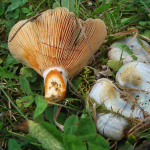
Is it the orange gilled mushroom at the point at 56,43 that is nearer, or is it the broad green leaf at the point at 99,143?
the broad green leaf at the point at 99,143

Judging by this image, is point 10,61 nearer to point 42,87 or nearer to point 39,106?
point 42,87

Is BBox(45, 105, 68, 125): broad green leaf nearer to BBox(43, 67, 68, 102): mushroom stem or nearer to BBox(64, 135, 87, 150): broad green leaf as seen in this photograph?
BBox(43, 67, 68, 102): mushroom stem

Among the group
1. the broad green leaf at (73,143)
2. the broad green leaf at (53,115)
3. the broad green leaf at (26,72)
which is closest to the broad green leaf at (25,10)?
the broad green leaf at (26,72)

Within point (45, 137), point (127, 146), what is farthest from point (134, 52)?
point (45, 137)

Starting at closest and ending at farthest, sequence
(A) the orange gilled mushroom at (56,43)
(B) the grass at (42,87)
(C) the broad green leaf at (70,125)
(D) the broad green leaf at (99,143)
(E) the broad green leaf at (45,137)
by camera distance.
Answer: (E) the broad green leaf at (45,137) → (D) the broad green leaf at (99,143) → (C) the broad green leaf at (70,125) → (B) the grass at (42,87) → (A) the orange gilled mushroom at (56,43)

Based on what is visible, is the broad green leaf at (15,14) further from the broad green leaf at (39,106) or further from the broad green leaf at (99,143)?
the broad green leaf at (99,143)
